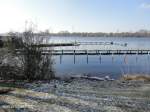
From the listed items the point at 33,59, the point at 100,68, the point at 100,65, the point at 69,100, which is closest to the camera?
the point at 69,100

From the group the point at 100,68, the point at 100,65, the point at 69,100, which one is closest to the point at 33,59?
the point at 69,100

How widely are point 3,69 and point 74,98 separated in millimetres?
5253

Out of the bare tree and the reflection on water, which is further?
the reflection on water

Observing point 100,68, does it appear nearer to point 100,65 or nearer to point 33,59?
point 100,65

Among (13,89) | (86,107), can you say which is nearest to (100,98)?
(86,107)

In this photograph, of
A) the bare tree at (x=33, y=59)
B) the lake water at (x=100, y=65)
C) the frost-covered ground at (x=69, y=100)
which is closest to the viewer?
the frost-covered ground at (x=69, y=100)

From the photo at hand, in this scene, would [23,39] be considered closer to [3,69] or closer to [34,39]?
[34,39]

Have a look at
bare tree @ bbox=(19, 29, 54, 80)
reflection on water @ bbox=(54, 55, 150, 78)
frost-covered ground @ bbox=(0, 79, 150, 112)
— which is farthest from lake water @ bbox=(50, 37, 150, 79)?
frost-covered ground @ bbox=(0, 79, 150, 112)

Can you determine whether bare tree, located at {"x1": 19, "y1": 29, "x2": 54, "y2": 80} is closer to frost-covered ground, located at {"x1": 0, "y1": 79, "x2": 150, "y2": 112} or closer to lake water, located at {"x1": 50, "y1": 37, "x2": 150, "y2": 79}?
lake water, located at {"x1": 50, "y1": 37, "x2": 150, "y2": 79}

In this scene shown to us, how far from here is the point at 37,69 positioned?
14.0m

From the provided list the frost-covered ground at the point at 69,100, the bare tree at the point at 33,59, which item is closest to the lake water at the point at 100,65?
the bare tree at the point at 33,59

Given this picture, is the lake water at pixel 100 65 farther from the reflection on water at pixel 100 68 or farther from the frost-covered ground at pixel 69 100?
the frost-covered ground at pixel 69 100

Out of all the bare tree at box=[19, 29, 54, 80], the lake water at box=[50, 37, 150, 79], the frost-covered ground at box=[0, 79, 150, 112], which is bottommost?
the lake water at box=[50, 37, 150, 79]

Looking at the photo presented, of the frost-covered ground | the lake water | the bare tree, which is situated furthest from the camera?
the lake water
